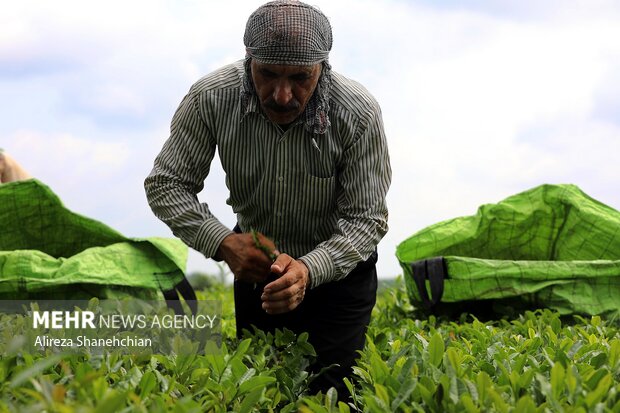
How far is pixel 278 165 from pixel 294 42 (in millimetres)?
541

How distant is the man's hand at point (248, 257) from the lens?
3.27 m

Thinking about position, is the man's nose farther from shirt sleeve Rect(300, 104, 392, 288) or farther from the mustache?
shirt sleeve Rect(300, 104, 392, 288)

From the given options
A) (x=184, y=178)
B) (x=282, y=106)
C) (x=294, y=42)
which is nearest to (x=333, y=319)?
(x=184, y=178)

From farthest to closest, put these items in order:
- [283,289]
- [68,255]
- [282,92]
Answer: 1. [68,255]
2. [282,92]
3. [283,289]

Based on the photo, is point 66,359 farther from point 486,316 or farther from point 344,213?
point 486,316

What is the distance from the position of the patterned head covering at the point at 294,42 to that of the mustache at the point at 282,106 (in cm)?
14

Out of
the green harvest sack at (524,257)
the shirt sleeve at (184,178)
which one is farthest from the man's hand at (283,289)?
the green harvest sack at (524,257)

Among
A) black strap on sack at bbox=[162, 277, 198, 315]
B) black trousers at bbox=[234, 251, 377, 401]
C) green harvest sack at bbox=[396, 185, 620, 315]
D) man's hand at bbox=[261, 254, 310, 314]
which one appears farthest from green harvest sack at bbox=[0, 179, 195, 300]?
man's hand at bbox=[261, 254, 310, 314]

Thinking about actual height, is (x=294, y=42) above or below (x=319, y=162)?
above

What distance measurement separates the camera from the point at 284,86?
322 centimetres

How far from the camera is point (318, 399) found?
2754 millimetres

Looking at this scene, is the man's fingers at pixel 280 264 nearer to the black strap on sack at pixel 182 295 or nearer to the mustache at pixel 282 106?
the mustache at pixel 282 106

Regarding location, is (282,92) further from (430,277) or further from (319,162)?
(430,277)

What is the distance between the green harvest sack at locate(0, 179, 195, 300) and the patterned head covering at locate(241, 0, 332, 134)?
2403 millimetres
